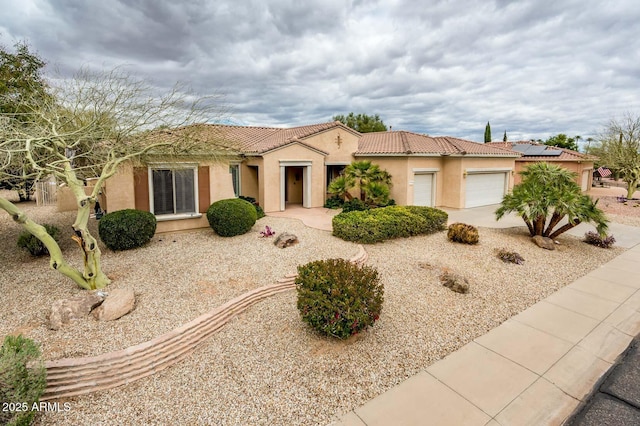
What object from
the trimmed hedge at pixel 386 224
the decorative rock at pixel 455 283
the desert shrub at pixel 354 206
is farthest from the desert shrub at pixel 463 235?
the desert shrub at pixel 354 206

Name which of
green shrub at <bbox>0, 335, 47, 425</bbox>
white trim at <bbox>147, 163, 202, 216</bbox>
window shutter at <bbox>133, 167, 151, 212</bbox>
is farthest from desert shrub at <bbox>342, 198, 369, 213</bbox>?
green shrub at <bbox>0, 335, 47, 425</bbox>

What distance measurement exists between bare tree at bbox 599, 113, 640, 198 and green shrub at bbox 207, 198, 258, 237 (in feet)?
102

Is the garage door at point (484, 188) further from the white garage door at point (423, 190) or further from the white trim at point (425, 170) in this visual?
the white garage door at point (423, 190)

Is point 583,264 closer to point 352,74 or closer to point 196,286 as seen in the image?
point 196,286

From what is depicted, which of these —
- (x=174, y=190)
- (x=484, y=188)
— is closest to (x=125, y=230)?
(x=174, y=190)

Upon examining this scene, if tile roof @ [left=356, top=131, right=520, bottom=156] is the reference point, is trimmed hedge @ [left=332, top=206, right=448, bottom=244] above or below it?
below

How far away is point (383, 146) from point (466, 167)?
5377 mm

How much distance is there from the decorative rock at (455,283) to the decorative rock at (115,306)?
7.69 m

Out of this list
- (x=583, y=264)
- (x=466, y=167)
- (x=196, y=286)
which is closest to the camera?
(x=196, y=286)

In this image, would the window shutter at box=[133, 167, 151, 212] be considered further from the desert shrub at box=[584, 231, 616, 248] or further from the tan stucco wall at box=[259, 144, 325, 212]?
the desert shrub at box=[584, 231, 616, 248]

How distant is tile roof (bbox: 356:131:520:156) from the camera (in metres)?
20.4

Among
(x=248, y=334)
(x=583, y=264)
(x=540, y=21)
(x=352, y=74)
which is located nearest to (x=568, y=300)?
(x=583, y=264)

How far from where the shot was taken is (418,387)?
5.19 m

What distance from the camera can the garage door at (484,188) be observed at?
2203 cm
